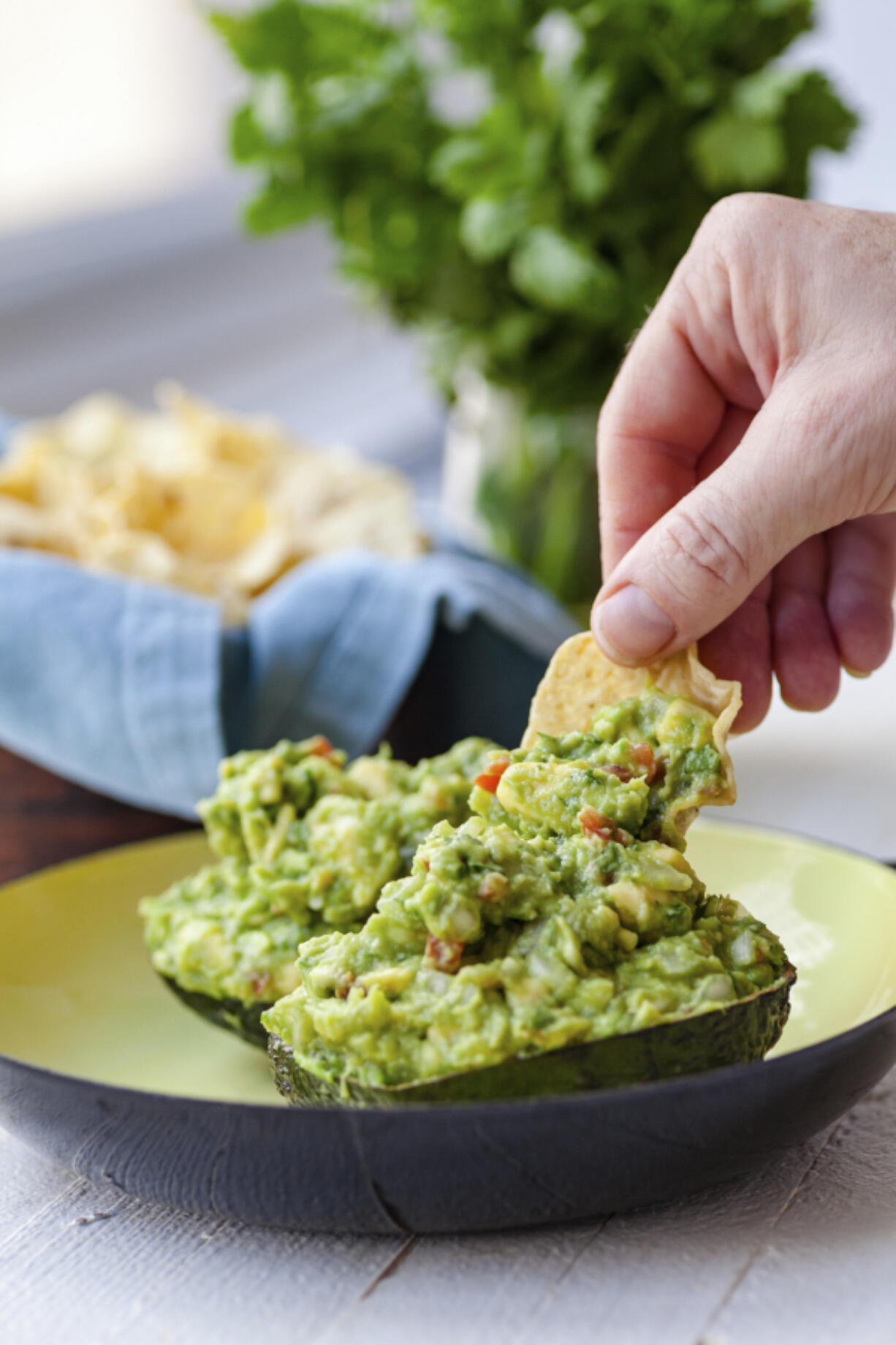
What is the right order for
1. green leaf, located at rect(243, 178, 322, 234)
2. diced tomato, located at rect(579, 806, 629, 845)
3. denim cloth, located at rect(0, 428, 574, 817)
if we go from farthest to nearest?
green leaf, located at rect(243, 178, 322, 234)
denim cloth, located at rect(0, 428, 574, 817)
diced tomato, located at rect(579, 806, 629, 845)

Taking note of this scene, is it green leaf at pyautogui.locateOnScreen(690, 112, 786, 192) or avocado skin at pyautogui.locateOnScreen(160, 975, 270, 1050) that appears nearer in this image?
avocado skin at pyautogui.locateOnScreen(160, 975, 270, 1050)

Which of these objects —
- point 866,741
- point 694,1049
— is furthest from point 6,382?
point 694,1049

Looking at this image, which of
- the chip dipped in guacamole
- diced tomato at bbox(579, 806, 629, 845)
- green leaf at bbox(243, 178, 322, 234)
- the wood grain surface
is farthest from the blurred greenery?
diced tomato at bbox(579, 806, 629, 845)

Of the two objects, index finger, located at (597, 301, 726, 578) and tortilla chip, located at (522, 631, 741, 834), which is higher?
index finger, located at (597, 301, 726, 578)

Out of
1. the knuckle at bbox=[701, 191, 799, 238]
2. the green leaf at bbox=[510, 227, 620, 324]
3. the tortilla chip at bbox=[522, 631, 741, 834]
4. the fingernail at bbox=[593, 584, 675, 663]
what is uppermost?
the knuckle at bbox=[701, 191, 799, 238]

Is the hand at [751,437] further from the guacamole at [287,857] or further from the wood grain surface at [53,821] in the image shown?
the wood grain surface at [53,821]

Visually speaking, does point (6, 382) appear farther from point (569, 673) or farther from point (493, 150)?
point (569, 673)

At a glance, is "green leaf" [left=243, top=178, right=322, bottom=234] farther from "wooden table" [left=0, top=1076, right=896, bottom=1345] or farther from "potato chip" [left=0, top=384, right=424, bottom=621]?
"wooden table" [left=0, top=1076, right=896, bottom=1345]
